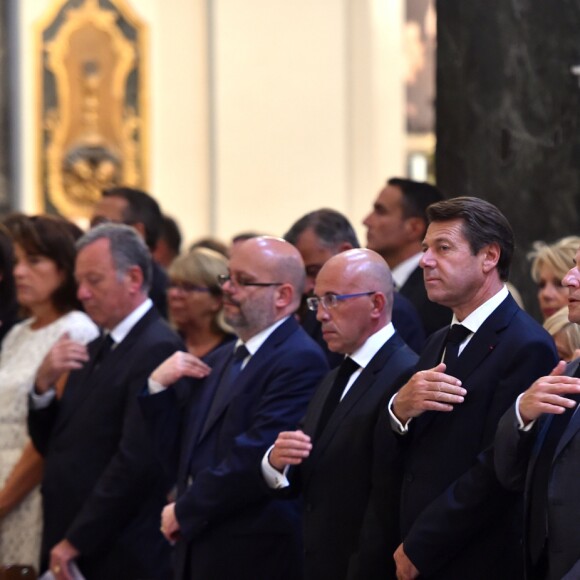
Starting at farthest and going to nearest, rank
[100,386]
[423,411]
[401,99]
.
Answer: [401,99] < [100,386] < [423,411]

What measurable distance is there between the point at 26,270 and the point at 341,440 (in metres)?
2.35

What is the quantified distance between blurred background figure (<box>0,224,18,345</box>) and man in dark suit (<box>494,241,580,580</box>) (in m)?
3.55

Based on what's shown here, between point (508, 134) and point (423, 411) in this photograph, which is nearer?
point (423, 411)

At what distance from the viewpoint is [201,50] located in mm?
13617

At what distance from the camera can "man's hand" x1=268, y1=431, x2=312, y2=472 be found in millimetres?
5156

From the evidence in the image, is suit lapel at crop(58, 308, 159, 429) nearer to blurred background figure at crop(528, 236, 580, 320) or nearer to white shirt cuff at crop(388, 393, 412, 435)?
blurred background figure at crop(528, 236, 580, 320)

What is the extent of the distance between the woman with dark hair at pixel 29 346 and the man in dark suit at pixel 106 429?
0.67ft

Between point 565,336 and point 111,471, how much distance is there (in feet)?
6.23

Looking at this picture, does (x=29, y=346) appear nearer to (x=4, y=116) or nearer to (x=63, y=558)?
(x=63, y=558)

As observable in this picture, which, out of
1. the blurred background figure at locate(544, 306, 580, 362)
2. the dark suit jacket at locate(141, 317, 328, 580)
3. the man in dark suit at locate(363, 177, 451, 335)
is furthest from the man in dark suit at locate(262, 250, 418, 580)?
the man in dark suit at locate(363, 177, 451, 335)

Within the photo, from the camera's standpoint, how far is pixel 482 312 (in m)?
4.79

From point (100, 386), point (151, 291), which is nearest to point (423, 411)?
point (100, 386)

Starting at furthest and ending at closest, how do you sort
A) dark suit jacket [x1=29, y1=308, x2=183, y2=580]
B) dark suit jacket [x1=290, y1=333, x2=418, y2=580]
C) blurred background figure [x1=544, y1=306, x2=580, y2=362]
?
dark suit jacket [x1=29, y1=308, x2=183, y2=580] < blurred background figure [x1=544, y1=306, x2=580, y2=362] < dark suit jacket [x1=290, y1=333, x2=418, y2=580]

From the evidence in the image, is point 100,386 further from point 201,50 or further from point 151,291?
point 201,50
